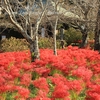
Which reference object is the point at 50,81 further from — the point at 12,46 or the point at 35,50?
the point at 12,46

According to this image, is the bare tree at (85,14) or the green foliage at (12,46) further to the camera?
the green foliage at (12,46)

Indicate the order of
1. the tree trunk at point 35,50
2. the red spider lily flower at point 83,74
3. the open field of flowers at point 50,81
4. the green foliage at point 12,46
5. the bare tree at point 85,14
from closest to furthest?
the open field of flowers at point 50,81
the red spider lily flower at point 83,74
the tree trunk at point 35,50
the bare tree at point 85,14
the green foliage at point 12,46

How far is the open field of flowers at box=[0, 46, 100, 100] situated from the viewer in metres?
6.10

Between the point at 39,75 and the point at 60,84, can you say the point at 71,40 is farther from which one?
the point at 60,84

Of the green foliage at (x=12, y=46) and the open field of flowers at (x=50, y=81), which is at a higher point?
the open field of flowers at (x=50, y=81)

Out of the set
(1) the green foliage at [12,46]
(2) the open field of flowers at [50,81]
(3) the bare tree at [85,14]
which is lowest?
(1) the green foliage at [12,46]

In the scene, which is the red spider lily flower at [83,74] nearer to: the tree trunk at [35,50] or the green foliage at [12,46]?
the tree trunk at [35,50]

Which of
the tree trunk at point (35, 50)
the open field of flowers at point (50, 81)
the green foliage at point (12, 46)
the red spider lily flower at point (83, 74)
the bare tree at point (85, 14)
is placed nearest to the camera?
the open field of flowers at point (50, 81)

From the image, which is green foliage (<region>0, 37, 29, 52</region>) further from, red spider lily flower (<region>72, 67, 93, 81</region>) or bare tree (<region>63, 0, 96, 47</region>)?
red spider lily flower (<region>72, 67, 93, 81</region>)

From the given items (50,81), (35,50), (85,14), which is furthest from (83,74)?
(85,14)

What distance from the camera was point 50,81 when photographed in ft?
29.9

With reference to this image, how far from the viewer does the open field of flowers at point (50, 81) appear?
20.0 ft

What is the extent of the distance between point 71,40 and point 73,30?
127cm

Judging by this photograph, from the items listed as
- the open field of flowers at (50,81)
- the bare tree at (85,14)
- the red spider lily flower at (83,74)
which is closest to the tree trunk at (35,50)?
the open field of flowers at (50,81)
